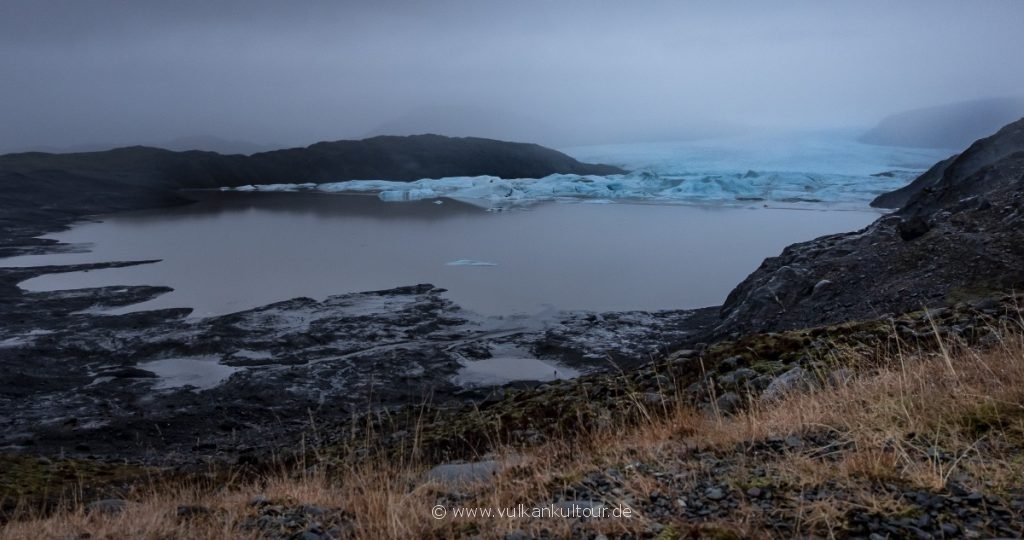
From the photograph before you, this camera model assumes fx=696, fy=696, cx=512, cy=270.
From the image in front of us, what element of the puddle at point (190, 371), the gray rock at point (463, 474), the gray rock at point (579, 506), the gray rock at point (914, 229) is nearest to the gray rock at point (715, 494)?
the gray rock at point (579, 506)

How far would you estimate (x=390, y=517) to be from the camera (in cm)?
228

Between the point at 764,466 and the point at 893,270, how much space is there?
865 centimetres

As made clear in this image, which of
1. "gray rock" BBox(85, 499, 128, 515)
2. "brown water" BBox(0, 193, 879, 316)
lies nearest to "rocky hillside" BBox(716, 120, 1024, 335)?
"brown water" BBox(0, 193, 879, 316)

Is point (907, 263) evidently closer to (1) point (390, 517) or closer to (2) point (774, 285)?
(2) point (774, 285)

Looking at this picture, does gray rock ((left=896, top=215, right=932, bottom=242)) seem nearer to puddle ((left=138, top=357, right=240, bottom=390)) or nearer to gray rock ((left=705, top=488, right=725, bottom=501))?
gray rock ((left=705, top=488, right=725, bottom=501))

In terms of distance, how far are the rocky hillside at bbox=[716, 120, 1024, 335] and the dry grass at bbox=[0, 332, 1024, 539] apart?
212 inches

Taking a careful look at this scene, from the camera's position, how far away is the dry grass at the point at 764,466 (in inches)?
83.0

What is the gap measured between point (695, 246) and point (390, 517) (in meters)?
24.6

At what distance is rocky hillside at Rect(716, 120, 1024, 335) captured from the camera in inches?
333

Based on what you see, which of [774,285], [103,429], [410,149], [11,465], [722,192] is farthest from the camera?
[410,149]

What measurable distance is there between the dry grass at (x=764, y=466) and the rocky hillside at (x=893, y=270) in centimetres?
539

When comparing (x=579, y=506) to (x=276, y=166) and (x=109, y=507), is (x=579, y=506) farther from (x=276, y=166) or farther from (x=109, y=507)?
(x=276, y=166)

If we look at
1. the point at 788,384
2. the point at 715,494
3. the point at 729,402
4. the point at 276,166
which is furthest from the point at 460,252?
the point at 276,166

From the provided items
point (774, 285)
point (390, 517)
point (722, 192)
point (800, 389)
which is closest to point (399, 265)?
point (774, 285)
